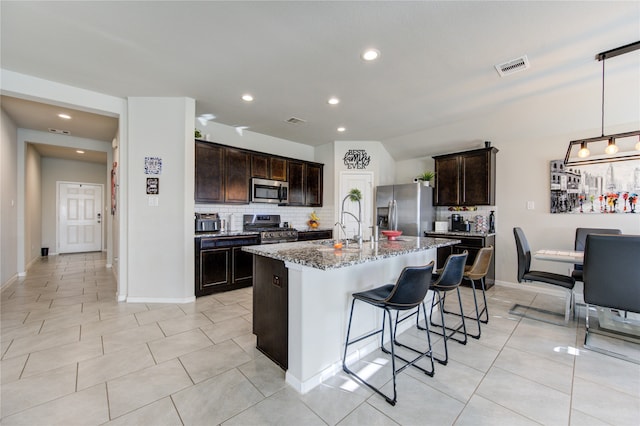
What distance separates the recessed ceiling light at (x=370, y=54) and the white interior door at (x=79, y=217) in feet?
28.2

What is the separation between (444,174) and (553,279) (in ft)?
8.20

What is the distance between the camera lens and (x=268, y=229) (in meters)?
4.96

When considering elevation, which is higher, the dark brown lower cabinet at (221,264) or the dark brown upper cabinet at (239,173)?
the dark brown upper cabinet at (239,173)

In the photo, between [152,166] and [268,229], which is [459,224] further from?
[152,166]

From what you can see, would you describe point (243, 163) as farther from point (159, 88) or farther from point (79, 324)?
point (79, 324)

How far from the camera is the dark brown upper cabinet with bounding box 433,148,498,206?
4648mm

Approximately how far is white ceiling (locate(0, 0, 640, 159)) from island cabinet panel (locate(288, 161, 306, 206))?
1694mm

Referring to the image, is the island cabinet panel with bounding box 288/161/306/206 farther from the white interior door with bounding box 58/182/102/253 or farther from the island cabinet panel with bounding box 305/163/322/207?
the white interior door with bounding box 58/182/102/253

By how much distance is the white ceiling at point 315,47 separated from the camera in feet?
6.77

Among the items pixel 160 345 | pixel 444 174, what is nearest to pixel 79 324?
pixel 160 345

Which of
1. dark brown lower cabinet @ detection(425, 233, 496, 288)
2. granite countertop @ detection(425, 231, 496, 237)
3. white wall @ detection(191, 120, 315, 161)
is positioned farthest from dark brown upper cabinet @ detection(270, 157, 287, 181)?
dark brown lower cabinet @ detection(425, 233, 496, 288)

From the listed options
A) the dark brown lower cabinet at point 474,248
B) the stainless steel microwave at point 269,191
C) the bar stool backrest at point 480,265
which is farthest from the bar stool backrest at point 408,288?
the stainless steel microwave at point 269,191

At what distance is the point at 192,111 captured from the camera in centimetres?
373

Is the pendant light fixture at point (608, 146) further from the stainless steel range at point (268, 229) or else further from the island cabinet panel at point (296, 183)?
the island cabinet panel at point (296, 183)
